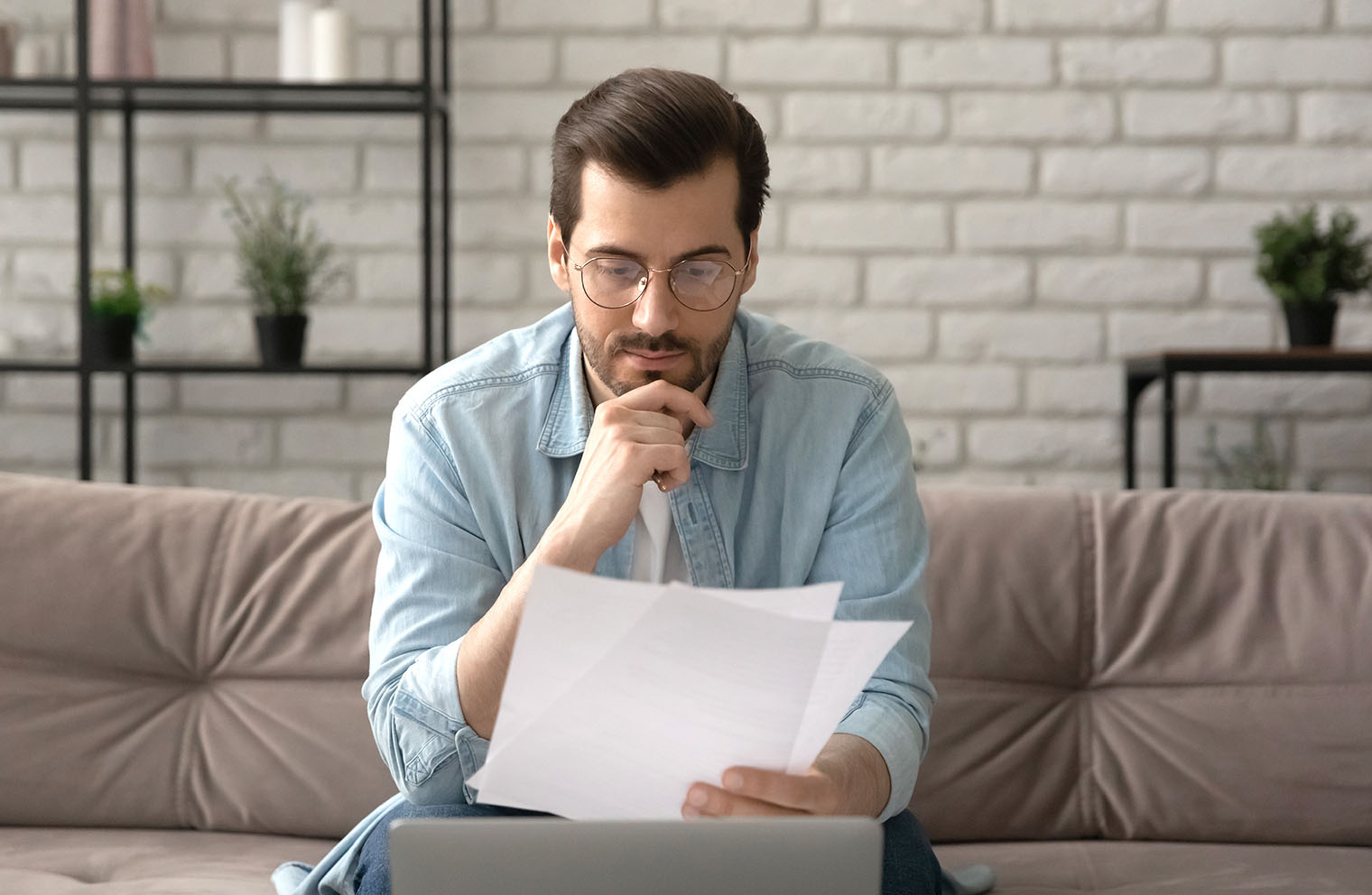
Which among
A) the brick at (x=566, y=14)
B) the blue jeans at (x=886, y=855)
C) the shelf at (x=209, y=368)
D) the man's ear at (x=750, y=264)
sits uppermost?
the brick at (x=566, y=14)

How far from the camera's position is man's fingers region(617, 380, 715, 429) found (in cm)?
122

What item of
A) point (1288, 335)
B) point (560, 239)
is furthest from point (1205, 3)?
point (560, 239)

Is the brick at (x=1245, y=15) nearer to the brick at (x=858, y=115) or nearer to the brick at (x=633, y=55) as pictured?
the brick at (x=858, y=115)

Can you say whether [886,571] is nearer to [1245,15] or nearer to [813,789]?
[813,789]

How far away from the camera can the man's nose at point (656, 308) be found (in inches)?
48.4

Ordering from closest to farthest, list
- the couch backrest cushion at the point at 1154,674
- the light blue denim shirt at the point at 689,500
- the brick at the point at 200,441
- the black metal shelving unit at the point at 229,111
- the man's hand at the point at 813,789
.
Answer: the man's hand at the point at 813,789
the light blue denim shirt at the point at 689,500
the couch backrest cushion at the point at 1154,674
the black metal shelving unit at the point at 229,111
the brick at the point at 200,441

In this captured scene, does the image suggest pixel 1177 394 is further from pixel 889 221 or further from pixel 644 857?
pixel 644 857

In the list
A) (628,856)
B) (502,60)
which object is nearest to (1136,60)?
(502,60)

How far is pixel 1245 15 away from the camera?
253cm

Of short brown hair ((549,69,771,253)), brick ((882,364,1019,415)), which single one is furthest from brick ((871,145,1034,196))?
→ short brown hair ((549,69,771,253))

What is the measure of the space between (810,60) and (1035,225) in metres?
0.53

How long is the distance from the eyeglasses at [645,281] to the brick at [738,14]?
1.45 m

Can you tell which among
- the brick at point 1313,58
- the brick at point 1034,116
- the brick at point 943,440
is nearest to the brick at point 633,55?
the brick at point 1034,116

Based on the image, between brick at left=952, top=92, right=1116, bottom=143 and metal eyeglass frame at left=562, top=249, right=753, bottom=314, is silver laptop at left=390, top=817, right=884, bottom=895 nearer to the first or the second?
metal eyeglass frame at left=562, top=249, right=753, bottom=314
